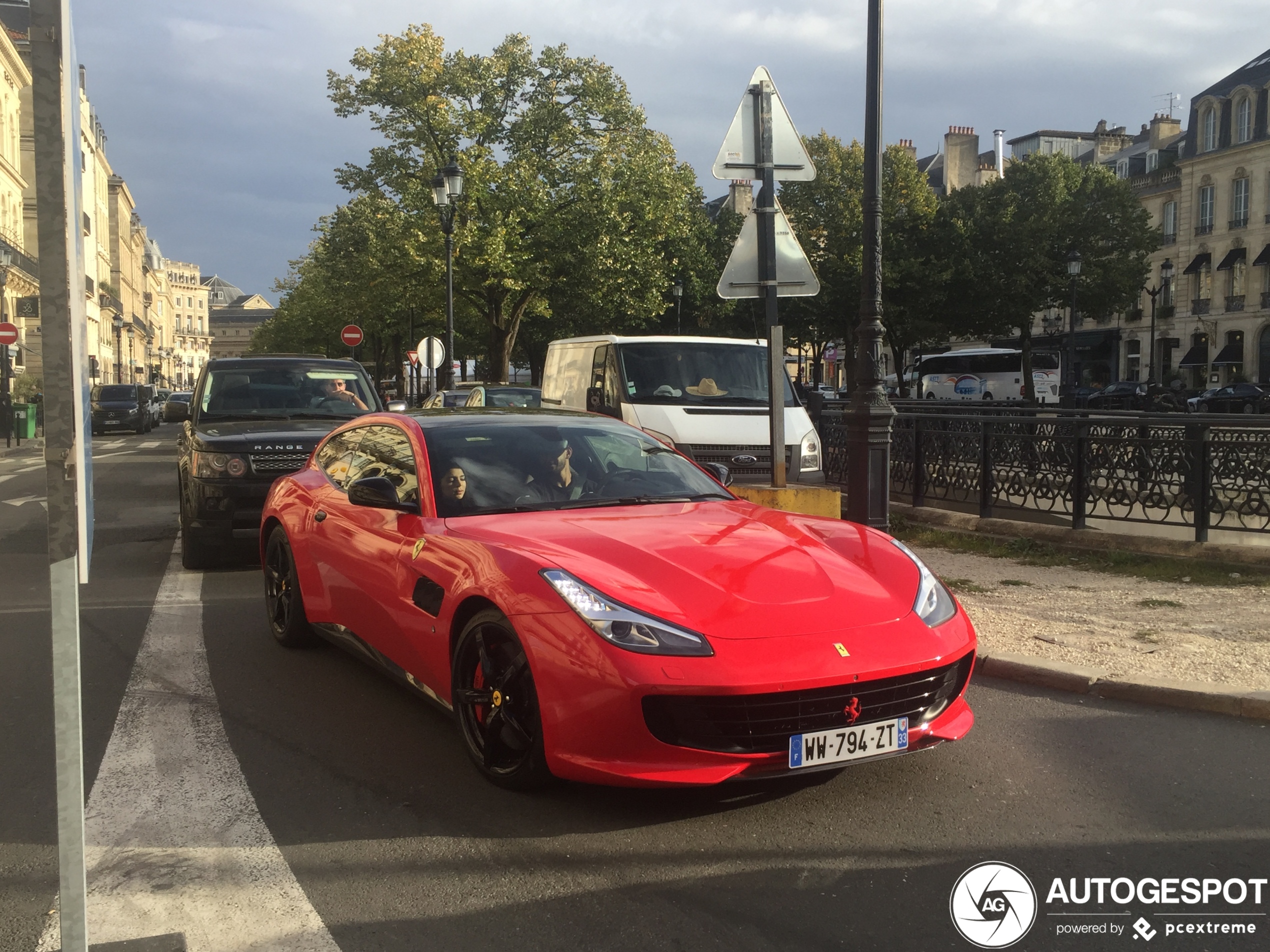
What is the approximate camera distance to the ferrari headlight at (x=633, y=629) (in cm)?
377

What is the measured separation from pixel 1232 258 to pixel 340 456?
6197cm

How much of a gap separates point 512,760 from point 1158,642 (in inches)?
156

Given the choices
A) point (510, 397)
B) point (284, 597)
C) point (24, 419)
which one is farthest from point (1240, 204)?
point (284, 597)

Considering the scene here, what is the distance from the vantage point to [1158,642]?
6.39 meters

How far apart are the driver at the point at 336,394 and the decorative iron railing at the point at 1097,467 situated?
5.78m

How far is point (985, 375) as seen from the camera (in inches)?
2392

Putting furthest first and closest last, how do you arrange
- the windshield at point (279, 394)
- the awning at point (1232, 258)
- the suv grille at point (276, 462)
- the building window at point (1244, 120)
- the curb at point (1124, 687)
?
the awning at point (1232, 258)
the building window at point (1244, 120)
the windshield at point (279, 394)
the suv grille at point (276, 462)
the curb at point (1124, 687)

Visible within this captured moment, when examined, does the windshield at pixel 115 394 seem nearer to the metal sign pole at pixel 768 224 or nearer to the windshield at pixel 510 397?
the windshield at pixel 510 397

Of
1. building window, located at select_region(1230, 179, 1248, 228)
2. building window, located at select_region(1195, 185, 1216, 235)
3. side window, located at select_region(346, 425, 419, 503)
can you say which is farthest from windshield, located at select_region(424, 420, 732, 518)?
building window, located at select_region(1195, 185, 1216, 235)

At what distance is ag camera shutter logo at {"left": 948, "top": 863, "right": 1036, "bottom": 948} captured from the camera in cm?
319

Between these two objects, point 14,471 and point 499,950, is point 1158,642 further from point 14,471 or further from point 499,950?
point 14,471

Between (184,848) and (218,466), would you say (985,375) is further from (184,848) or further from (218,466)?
(184,848)

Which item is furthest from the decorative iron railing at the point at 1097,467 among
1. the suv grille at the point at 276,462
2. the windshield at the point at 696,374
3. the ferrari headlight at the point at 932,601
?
the suv grille at the point at 276,462

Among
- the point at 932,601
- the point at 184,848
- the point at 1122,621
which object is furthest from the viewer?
the point at 1122,621
